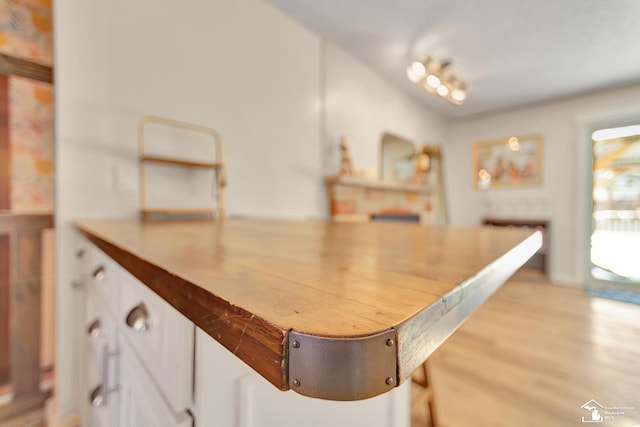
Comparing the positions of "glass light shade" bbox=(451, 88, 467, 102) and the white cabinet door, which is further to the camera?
"glass light shade" bbox=(451, 88, 467, 102)

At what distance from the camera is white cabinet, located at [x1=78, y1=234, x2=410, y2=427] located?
0.98ft

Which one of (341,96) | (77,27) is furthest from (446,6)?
(77,27)

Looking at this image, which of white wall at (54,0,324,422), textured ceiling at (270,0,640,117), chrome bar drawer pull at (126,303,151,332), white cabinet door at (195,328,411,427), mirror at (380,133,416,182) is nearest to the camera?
white cabinet door at (195,328,411,427)

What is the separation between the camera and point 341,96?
2.29m

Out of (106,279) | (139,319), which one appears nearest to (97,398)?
(106,279)

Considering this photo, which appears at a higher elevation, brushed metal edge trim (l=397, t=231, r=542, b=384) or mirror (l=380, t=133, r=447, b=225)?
mirror (l=380, t=133, r=447, b=225)

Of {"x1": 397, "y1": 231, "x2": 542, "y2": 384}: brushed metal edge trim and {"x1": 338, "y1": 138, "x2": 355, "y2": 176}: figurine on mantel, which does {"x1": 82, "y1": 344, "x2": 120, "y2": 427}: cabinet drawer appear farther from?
{"x1": 338, "y1": 138, "x2": 355, "y2": 176}: figurine on mantel

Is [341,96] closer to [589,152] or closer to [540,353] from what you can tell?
[589,152]

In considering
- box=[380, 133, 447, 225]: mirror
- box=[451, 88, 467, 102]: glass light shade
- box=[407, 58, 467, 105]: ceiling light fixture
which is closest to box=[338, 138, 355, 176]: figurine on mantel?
box=[380, 133, 447, 225]: mirror

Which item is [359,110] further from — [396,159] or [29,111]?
[29,111]

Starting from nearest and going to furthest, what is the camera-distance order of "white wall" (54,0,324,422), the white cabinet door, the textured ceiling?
the white cabinet door < the textured ceiling < "white wall" (54,0,324,422)

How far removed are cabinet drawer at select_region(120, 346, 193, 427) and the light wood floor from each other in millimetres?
349

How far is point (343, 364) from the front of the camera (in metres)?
0.14

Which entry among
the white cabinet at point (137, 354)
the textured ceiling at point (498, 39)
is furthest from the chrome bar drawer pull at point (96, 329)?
the textured ceiling at point (498, 39)
